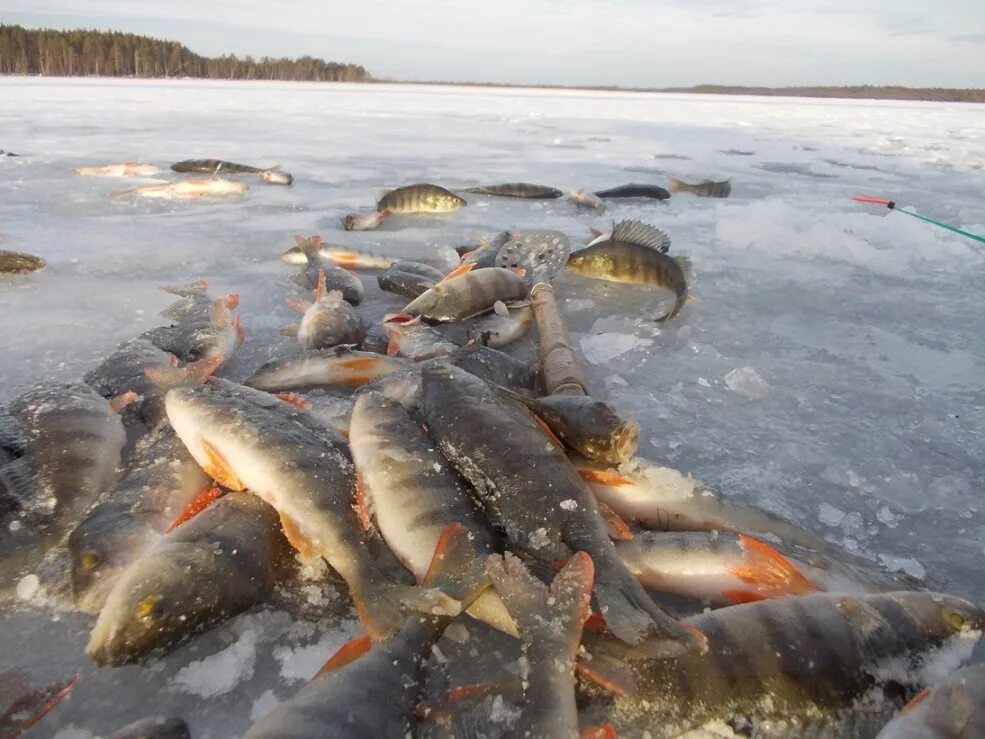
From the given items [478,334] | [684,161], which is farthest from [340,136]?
[478,334]

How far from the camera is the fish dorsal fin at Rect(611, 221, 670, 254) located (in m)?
5.21

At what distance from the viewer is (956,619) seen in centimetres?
184

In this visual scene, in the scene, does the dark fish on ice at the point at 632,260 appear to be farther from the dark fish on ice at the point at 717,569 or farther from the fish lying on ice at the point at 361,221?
the dark fish on ice at the point at 717,569

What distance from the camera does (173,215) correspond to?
713cm

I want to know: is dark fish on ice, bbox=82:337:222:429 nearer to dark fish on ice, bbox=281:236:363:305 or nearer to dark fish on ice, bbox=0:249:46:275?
dark fish on ice, bbox=281:236:363:305

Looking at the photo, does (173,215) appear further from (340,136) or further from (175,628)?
(340,136)

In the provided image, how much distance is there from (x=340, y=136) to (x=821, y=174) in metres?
10.2

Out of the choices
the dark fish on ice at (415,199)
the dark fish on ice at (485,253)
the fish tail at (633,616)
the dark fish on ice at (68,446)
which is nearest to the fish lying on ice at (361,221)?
the dark fish on ice at (415,199)

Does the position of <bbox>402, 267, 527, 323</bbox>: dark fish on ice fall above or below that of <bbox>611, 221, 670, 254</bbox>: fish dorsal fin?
below

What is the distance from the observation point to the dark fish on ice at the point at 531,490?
173cm

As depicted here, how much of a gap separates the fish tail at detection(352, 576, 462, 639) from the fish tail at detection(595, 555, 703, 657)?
1.35ft

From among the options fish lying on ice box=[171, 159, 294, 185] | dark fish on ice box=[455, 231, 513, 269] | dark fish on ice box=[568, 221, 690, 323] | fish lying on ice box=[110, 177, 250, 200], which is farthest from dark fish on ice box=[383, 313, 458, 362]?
fish lying on ice box=[171, 159, 294, 185]

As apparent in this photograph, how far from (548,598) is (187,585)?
104 cm

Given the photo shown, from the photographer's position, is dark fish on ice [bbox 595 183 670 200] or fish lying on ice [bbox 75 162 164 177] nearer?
dark fish on ice [bbox 595 183 670 200]
